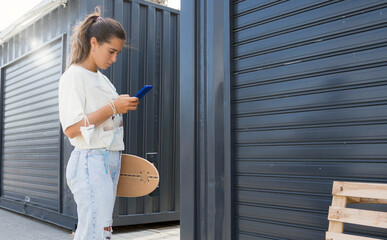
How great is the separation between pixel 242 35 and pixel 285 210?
5.10ft

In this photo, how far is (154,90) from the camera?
645cm

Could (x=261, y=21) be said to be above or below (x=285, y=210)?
above

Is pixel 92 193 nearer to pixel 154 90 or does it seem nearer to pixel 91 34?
pixel 91 34

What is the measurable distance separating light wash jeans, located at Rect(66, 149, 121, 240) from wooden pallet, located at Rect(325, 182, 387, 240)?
127 cm

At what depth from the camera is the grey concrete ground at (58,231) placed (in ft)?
18.7

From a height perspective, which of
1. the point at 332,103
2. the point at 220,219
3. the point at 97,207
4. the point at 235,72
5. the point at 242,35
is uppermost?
the point at 242,35

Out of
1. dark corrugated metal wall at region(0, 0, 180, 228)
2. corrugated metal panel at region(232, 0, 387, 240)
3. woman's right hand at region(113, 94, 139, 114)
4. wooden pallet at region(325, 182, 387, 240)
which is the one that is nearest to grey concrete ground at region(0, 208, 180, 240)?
dark corrugated metal wall at region(0, 0, 180, 228)

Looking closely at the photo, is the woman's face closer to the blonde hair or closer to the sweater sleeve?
the blonde hair

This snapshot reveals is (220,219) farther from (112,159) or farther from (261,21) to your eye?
(261,21)

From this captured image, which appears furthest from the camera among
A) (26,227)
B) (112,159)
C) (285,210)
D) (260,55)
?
(26,227)

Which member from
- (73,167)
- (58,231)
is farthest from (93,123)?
(58,231)

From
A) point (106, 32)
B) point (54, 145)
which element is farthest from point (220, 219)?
point (54, 145)

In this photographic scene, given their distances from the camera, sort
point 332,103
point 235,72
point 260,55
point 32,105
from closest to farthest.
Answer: point 332,103 → point 260,55 → point 235,72 → point 32,105

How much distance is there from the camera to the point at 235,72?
366cm
